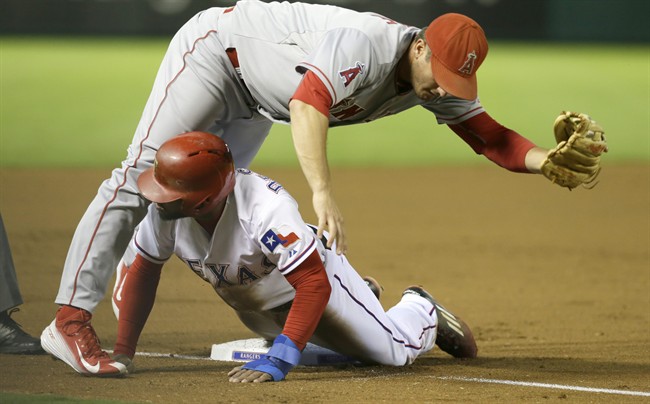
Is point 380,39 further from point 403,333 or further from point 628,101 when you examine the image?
point 628,101

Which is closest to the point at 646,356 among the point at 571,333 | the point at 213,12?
the point at 571,333

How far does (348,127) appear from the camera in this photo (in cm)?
1287

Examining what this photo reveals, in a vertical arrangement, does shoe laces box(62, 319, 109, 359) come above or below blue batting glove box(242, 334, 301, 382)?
below

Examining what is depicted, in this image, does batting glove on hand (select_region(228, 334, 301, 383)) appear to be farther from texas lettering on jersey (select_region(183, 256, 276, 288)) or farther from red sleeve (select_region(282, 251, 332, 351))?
texas lettering on jersey (select_region(183, 256, 276, 288))

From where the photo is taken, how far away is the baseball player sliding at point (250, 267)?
3551 millimetres

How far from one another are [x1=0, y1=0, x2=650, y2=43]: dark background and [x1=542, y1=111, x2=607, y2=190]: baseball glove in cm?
937

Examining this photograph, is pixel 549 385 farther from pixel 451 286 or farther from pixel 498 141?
pixel 451 286

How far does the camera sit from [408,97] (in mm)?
4094

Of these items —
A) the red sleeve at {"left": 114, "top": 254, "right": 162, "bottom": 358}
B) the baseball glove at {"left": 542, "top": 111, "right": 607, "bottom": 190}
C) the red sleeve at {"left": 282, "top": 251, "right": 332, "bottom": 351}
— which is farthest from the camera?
the baseball glove at {"left": 542, "top": 111, "right": 607, "bottom": 190}

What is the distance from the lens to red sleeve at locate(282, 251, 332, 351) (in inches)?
140

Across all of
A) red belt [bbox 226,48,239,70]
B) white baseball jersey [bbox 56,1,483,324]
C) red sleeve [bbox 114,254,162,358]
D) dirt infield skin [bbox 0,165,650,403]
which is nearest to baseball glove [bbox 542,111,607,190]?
white baseball jersey [bbox 56,1,483,324]


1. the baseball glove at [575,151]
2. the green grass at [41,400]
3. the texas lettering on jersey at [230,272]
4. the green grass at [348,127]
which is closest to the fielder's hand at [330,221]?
the texas lettering on jersey at [230,272]

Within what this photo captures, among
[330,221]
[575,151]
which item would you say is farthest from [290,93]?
[575,151]

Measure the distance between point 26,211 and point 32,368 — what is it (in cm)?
491
